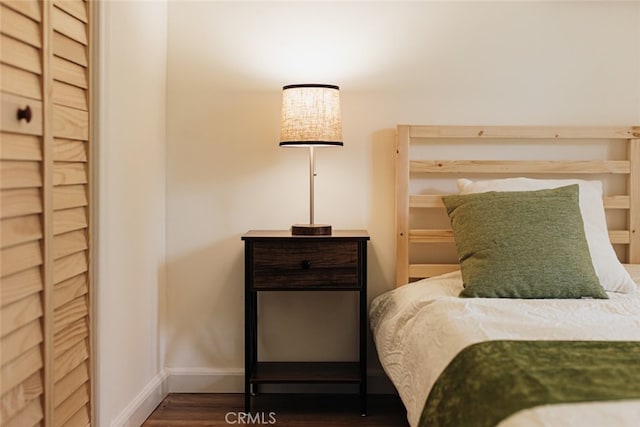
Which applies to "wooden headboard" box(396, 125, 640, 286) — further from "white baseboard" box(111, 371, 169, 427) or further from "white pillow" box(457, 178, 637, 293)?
"white baseboard" box(111, 371, 169, 427)

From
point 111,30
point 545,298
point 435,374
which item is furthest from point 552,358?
point 111,30

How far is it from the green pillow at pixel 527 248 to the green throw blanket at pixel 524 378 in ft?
2.06

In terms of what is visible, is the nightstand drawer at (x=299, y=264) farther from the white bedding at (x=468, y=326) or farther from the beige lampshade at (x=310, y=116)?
the beige lampshade at (x=310, y=116)

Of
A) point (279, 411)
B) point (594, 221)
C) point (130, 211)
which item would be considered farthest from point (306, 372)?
point (594, 221)

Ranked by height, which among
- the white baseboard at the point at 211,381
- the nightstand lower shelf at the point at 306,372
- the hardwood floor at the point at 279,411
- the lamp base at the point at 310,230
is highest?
the lamp base at the point at 310,230

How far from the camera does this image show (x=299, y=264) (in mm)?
2697

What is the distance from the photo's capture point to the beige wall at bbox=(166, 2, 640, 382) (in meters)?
3.02

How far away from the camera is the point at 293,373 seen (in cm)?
284

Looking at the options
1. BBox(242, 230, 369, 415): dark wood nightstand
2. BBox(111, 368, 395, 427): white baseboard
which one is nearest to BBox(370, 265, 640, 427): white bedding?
BBox(242, 230, 369, 415): dark wood nightstand

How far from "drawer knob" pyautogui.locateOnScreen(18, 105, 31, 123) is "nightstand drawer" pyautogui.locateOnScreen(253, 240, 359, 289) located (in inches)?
45.8

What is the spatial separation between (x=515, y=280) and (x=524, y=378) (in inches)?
37.0

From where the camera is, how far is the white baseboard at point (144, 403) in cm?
247

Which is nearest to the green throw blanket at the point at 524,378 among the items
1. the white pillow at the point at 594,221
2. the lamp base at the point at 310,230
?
the white pillow at the point at 594,221

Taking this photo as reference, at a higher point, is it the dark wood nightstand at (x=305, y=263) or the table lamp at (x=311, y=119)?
the table lamp at (x=311, y=119)
